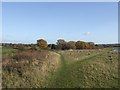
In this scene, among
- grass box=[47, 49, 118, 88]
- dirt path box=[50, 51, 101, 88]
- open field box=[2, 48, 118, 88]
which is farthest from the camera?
open field box=[2, 48, 118, 88]

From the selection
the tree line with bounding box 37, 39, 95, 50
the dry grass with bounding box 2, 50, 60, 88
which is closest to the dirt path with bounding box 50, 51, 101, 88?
the dry grass with bounding box 2, 50, 60, 88

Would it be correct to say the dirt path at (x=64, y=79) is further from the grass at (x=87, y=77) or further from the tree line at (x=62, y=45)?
the tree line at (x=62, y=45)

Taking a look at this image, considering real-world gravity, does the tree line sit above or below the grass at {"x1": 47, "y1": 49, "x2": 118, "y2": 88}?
above

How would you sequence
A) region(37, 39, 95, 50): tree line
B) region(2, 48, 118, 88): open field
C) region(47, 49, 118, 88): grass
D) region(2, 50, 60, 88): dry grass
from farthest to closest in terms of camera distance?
region(37, 39, 95, 50): tree line
region(2, 50, 60, 88): dry grass
region(2, 48, 118, 88): open field
region(47, 49, 118, 88): grass

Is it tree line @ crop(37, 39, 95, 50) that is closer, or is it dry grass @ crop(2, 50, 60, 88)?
dry grass @ crop(2, 50, 60, 88)

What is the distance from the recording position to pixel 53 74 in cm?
2595

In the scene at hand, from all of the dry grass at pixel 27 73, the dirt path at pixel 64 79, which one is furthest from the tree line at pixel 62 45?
the dirt path at pixel 64 79

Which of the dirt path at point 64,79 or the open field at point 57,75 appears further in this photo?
the open field at point 57,75

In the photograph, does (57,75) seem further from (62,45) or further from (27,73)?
(62,45)

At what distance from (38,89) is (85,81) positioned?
484cm

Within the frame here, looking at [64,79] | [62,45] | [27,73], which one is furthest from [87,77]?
[62,45]

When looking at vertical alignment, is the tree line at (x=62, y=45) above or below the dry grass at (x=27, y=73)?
above

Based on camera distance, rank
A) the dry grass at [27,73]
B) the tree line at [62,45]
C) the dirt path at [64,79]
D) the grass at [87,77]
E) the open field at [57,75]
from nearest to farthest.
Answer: the dirt path at [64,79], the grass at [87,77], the open field at [57,75], the dry grass at [27,73], the tree line at [62,45]

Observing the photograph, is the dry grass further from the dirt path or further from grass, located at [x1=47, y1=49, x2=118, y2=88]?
grass, located at [x1=47, y1=49, x2=118, y2=88]
